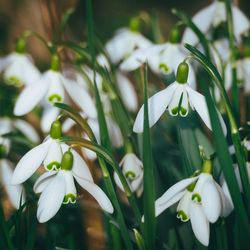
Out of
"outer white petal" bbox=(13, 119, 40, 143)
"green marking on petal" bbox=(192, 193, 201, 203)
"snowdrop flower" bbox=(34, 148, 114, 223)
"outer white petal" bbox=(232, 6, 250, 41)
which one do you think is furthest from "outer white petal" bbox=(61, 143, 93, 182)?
"outer white petal" bbox=(232, 6, 250, 41)

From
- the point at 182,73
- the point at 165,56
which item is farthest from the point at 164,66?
the point at 182,73

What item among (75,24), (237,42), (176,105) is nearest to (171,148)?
(237,42)

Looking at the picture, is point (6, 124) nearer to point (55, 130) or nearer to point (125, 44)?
point (125, 44)

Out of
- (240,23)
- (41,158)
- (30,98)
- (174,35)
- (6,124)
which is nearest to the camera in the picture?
(41,158)

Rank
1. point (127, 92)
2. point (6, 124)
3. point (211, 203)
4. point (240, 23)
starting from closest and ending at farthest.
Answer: point (211, 203) < point (240, 23) < point (6, 124) < point (127, 92)

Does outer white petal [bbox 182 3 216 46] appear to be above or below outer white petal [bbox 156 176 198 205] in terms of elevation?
above

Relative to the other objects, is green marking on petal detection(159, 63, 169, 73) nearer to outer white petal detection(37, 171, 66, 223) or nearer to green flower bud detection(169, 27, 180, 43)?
green flower bud detection(169, 27, 180, 43)
